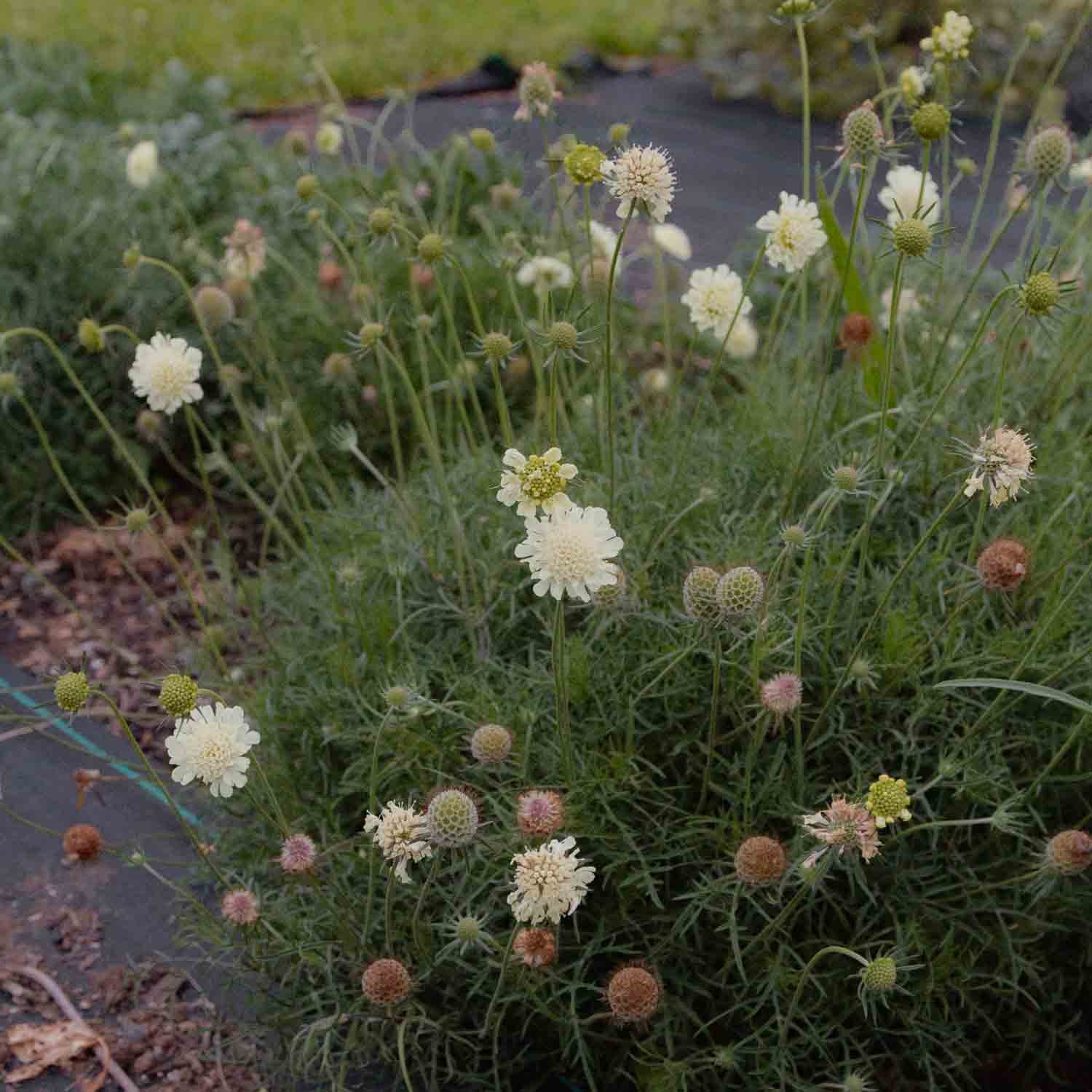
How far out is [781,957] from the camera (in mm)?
1806

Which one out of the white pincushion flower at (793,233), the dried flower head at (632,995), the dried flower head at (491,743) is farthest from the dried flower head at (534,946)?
the white pincushion flower at (793,233)

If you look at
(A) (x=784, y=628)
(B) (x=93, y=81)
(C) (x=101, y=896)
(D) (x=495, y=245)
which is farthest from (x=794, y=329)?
(B) (x=93, y=81)

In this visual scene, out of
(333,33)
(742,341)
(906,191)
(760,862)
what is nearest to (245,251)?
(742,341)

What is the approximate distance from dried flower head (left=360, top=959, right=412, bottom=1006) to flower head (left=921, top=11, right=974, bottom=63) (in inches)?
62.0

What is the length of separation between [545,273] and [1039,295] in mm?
1006

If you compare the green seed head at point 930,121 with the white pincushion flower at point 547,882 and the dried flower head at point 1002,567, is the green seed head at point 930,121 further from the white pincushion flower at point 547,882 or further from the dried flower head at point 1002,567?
the white pincushion flower at point 547,882

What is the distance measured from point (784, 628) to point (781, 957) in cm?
46

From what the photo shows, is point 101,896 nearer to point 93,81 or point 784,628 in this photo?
point 784,628

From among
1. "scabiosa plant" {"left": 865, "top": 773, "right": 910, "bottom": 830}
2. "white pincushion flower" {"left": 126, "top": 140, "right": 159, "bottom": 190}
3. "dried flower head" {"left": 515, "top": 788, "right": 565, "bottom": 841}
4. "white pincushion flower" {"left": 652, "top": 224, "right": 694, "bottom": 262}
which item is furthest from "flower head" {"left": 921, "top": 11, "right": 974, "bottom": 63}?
"white pincushion flower" {"left": 126, "top": 140, "right": 159, "bottom": 190}

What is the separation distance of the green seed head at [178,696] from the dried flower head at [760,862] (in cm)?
69

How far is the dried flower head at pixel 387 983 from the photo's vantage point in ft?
5.50

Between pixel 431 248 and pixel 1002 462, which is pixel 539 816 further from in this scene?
pixel 431 248

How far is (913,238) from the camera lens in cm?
163

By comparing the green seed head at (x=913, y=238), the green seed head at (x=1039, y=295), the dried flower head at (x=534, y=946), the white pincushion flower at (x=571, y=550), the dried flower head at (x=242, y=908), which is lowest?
the dried flower head at (x=242, y=908)
